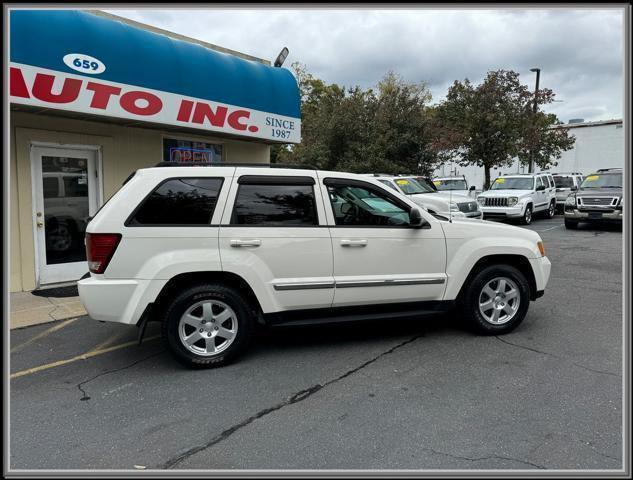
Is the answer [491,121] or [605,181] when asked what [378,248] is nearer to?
[605,181]

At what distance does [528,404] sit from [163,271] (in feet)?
10.8

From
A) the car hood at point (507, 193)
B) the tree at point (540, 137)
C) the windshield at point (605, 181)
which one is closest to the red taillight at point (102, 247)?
the car hood at point (507, 193)

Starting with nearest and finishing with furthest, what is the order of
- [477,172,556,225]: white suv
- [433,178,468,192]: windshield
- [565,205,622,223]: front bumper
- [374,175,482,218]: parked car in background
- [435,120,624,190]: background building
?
[374,175,482,218]: parked car in background, [565,205,622,223]: front bumper, [477,172,556,225]: white suv, [433,178,468,192]: windshield, [435,120,624,190]: background building

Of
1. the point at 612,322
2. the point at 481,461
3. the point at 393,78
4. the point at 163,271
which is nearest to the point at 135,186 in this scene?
the point at 163,271

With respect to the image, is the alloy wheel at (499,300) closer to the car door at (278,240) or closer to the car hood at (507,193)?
the car door at (278,240)

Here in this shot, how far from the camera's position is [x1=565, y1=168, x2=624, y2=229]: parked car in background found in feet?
46.7

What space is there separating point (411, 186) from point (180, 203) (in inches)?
416

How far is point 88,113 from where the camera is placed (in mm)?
6965

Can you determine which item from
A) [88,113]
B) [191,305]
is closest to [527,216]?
[88,113]

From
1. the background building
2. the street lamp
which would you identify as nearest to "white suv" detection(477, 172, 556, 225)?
the street lamp

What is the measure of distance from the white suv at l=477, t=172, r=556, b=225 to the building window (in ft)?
33.8

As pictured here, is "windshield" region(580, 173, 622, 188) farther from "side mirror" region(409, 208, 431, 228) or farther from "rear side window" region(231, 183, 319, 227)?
"rear side window" region(231, 183, 319, 227)

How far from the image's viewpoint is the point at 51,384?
4035 millimetres

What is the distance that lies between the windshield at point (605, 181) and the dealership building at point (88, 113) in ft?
41.3
